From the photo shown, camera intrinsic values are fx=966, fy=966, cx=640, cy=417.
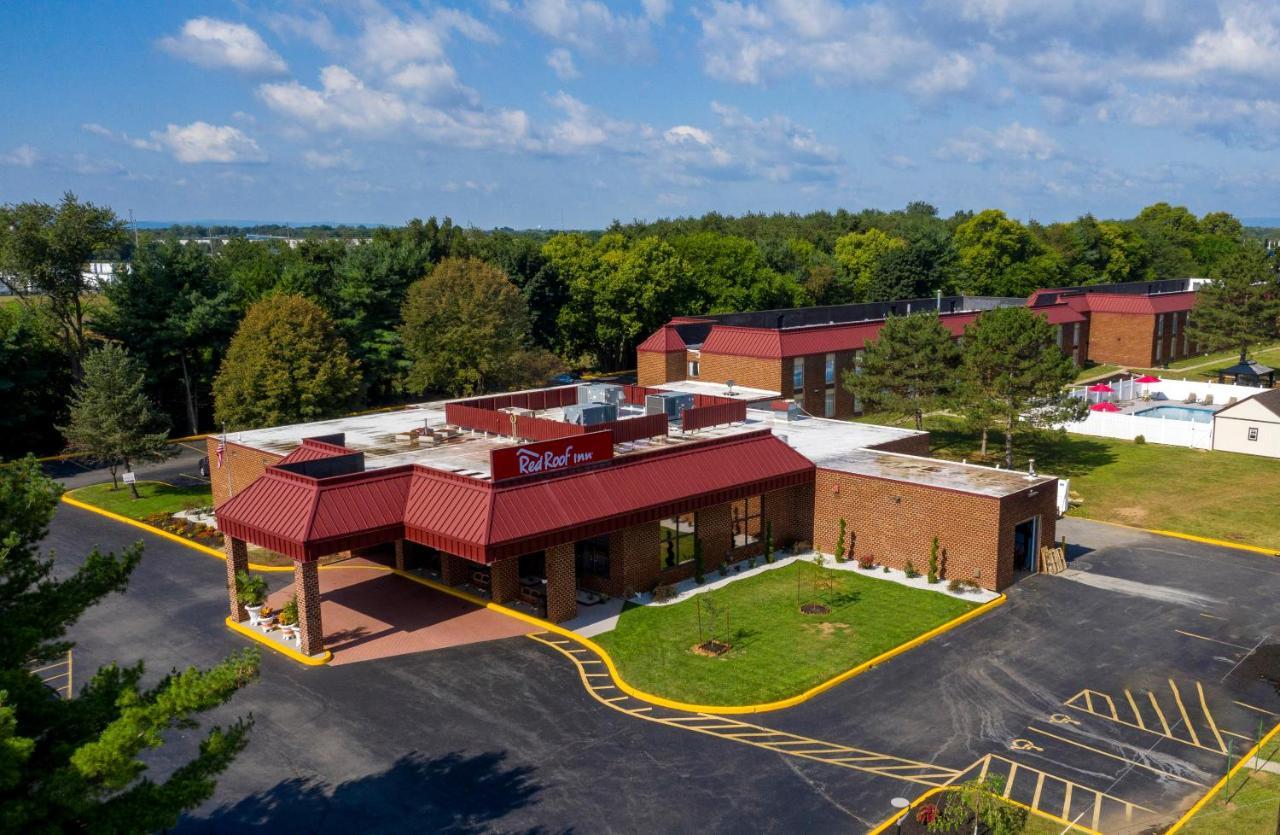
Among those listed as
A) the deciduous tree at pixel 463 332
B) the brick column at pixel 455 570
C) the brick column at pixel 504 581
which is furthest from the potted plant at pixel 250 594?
the deciduous tree at pixel 463 332

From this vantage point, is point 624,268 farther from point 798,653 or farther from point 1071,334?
point 798,653

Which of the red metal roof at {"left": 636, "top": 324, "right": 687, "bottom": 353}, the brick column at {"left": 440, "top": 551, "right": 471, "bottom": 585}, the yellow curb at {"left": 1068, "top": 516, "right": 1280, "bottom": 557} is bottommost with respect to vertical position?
the yellow curb at {"left": 1068, "top": 516, "right": 1280, "bottom": 557}

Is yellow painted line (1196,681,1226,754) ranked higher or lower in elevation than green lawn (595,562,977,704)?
lower

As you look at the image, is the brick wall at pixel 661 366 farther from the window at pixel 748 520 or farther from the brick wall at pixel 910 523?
the brick wall at pixel 910 523

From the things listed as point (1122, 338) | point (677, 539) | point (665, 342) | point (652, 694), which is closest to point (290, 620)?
point (652, 694)

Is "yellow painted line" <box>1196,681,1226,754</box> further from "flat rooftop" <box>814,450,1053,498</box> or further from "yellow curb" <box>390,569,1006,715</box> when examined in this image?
"flat rooftop" <box>814,450,1053,498</box>

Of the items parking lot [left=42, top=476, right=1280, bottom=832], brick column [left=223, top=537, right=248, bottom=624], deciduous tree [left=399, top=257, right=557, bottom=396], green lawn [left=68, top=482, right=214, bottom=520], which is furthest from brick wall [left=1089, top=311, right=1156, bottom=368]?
brick column [left=223, top=537, right=248, bottom=624]
